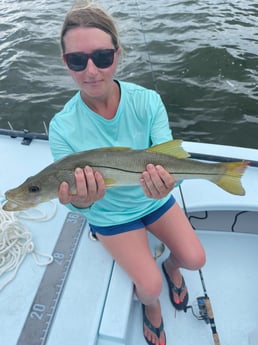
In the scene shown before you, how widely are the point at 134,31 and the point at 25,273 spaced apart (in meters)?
7.02

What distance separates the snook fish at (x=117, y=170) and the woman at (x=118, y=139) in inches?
6.8

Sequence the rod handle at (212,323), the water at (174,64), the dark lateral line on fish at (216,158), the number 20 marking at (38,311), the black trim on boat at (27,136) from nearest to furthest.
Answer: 1. the number 20 marking at (38,311)
2. the rod handle at (212,323)
3. the dark lateral line on fish at (216,158)
4. the black trim on boat at (27,136)
5. the water at (174,64)

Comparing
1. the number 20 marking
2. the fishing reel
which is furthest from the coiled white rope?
the fishing reel

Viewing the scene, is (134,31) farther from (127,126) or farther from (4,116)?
(127,126)

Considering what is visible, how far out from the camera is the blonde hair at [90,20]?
2174mm

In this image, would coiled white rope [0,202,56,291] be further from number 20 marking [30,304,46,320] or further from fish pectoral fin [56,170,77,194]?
fish pectoral fin [56,170,77,194]

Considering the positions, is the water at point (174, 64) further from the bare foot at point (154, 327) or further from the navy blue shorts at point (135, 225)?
the bare foot at point (154, 327)

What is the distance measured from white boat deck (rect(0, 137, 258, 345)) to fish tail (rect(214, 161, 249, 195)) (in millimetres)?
655

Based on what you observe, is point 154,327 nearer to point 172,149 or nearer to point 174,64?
point 172,149

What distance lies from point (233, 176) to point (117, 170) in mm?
685

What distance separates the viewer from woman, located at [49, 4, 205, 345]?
2184mm

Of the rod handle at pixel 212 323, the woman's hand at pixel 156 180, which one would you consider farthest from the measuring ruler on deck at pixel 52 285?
the rod handle at pixel 212 323

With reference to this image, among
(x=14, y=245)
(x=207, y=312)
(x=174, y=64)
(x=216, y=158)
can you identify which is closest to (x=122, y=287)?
(x=207, y=312)

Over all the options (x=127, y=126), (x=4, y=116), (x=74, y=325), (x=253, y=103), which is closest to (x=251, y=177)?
(x=127, y=126)
